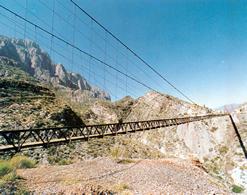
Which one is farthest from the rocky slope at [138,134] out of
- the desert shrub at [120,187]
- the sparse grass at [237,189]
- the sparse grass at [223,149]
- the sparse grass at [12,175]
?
the desert shrub at [120,187]

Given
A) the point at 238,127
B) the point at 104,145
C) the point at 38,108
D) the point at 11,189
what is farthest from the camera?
the point at 238,127

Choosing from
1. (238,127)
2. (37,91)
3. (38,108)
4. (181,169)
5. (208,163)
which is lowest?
(208,163)

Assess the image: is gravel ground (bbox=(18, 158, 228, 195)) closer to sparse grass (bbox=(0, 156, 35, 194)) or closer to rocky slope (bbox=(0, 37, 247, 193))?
sparse grass (bbox=(0, 156, 35, 194))

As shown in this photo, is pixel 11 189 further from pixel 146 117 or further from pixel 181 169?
pixel 146 117

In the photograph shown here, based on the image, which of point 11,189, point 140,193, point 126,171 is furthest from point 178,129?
point 11,189

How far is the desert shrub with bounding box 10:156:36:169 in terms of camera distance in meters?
25.5

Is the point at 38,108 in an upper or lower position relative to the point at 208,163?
upper

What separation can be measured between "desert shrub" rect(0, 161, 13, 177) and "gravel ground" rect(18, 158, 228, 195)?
1118mm

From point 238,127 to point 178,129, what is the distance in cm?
1844

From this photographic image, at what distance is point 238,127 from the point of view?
5769cm

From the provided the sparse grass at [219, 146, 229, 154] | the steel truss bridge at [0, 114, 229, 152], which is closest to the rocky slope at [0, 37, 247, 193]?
the sparse grass at [219, 146, 229, 154]

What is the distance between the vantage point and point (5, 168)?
2255cm

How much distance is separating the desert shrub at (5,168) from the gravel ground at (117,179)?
3.67ft

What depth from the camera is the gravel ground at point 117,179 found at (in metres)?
A: 18.8
